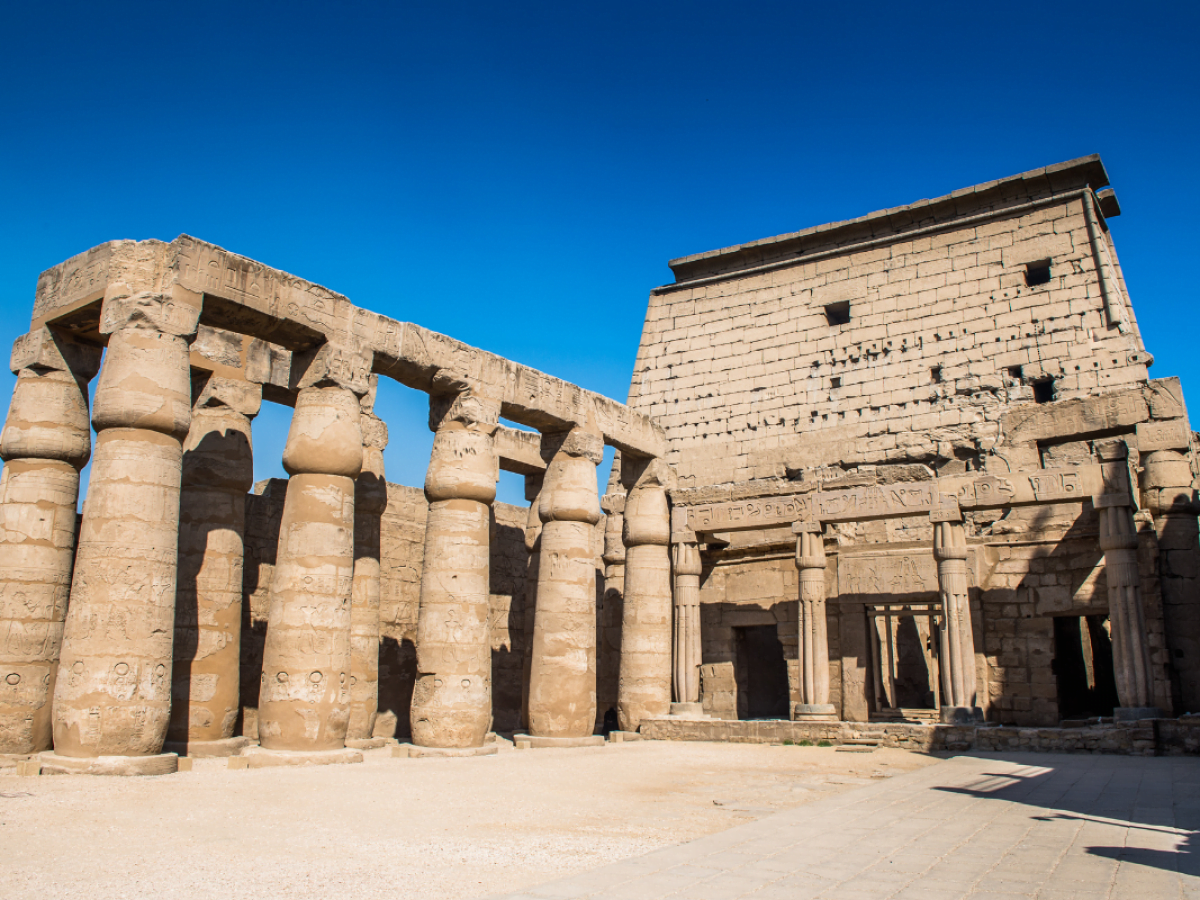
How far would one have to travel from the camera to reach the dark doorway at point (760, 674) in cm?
1909

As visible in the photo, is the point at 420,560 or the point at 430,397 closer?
the point at 430,397

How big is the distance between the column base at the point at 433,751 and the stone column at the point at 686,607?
536 cm

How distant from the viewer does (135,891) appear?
4.43 metres

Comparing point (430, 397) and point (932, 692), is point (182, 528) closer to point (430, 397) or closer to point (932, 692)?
point (430, 397)

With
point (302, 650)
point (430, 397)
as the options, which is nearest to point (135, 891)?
point (302, 650)

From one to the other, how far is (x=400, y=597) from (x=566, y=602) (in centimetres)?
443

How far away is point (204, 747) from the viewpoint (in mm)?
11086

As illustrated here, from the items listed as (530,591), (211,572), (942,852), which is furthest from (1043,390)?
(211,572)

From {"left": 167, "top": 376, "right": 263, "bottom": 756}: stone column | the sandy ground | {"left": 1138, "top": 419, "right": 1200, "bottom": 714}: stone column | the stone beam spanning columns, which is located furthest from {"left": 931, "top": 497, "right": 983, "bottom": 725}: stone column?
{"left": 167, "top": 376, "right": 263, "bottom": 756}: stone column

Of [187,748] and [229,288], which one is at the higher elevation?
[229,288]

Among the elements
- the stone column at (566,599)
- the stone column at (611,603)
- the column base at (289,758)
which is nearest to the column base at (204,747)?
the column base at (289,758)

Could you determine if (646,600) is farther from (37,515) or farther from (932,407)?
(37,515)

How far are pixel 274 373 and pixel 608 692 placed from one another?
10.3 metres

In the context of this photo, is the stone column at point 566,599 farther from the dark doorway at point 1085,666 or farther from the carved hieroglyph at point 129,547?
the dark doorway at point 1085,666
